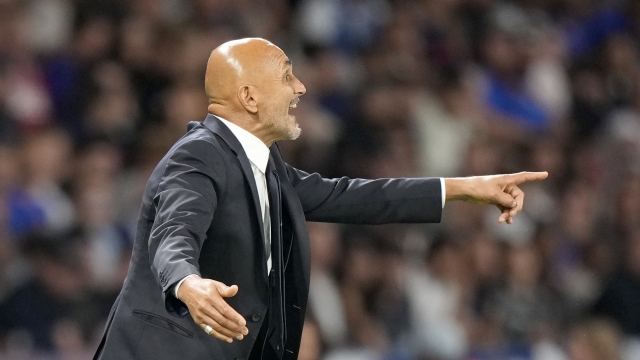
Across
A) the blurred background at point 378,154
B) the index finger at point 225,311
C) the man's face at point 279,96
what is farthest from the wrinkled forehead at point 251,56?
the blurred background at point 378,154

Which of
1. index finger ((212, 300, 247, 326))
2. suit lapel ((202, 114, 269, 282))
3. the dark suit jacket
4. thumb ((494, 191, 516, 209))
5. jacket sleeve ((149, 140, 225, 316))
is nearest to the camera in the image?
index finger ((212, 300, 247, 326))

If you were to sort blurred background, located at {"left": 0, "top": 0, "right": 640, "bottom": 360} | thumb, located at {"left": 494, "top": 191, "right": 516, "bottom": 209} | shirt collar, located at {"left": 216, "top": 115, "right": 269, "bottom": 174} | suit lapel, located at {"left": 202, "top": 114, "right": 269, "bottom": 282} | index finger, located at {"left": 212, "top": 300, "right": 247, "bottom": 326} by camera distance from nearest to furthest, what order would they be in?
index finger, located at {"left": 212, "top": 300, "right": 247, "bottom": 326} < suit lapel, located at {"left": 202, "top": 114, "right": 269, "bottom": 282} < shirt collar, located at {"left": 216, "top": 115, "right": 269, "bottom": 174} < thumb, located at {"left": 494, "top": 191, "right": 516, "bottom": 209} < blurred background, located at {"left": 0, "top": 0, "right": 640, "bottom": 360}

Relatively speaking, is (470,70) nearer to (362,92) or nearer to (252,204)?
(362,92)

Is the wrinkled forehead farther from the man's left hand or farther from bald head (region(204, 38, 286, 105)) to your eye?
the man's left hand

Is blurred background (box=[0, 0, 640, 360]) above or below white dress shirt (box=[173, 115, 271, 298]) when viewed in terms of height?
below

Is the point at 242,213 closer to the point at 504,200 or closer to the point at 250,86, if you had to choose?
the point at 250,86

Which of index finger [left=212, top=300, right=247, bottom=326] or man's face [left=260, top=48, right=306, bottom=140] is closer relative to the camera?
index finger [left=212, top=300, right=247, bottom=326]

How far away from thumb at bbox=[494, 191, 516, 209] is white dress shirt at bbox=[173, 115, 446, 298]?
668 mm

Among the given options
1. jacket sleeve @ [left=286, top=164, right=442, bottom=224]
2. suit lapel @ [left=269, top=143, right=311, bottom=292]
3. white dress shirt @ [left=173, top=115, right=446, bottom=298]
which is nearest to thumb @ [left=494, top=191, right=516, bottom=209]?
jacket sleeve @ [left=286, top=164, right=442, bottom=224]

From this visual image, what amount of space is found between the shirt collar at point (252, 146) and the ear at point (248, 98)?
0.06m

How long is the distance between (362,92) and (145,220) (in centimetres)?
420

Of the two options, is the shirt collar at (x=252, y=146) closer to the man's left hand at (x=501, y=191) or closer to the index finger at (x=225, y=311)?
the man's left hand at (x=501, y=191)

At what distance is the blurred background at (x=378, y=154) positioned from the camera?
228 inches

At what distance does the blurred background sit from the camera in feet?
19.0
